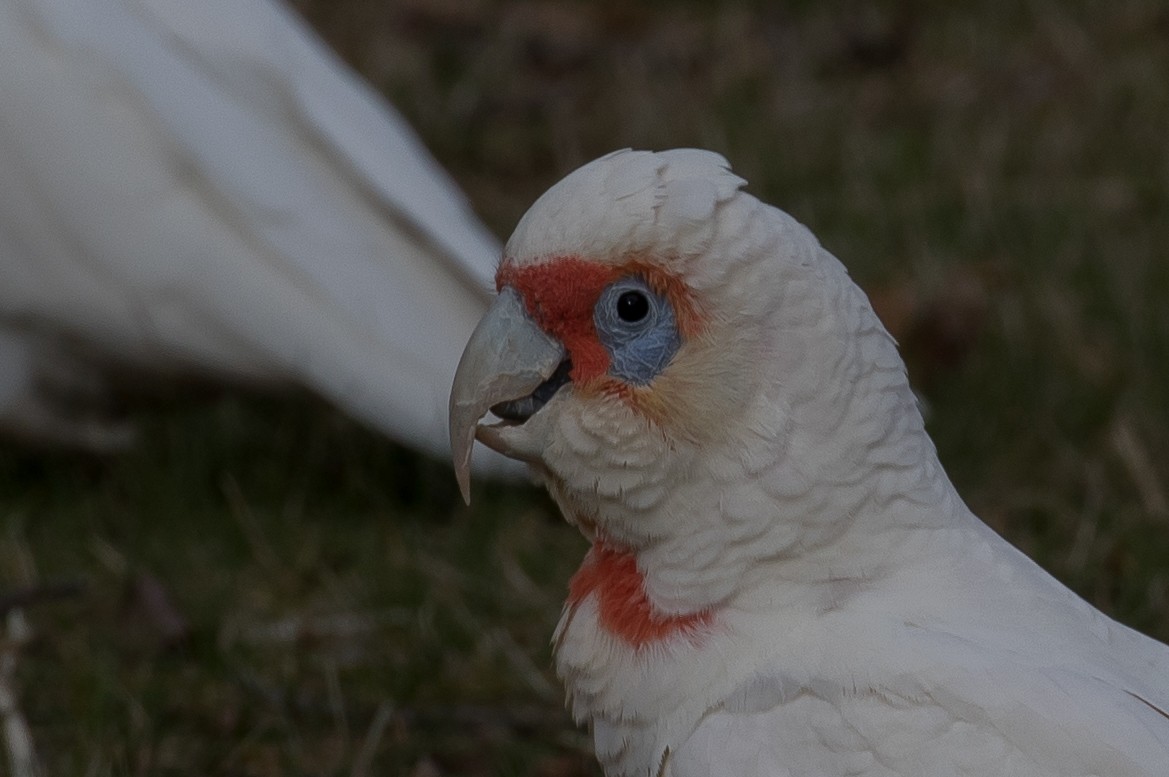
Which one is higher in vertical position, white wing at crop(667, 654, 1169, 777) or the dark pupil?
the dark pupil

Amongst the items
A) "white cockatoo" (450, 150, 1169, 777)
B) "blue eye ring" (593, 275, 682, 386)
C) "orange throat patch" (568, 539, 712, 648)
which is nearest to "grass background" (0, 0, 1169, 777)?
"orange throat patch" (568, 539, 712, 648)

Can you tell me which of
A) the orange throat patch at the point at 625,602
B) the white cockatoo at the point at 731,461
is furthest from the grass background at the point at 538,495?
the white cockatoo at the point at 731,461

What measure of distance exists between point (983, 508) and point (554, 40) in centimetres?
255

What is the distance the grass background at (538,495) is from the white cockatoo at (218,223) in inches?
10.0

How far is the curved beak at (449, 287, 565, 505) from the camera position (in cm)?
179

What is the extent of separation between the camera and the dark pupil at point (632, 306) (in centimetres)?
176

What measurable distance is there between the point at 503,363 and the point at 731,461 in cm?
25

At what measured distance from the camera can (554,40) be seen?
5.22 m

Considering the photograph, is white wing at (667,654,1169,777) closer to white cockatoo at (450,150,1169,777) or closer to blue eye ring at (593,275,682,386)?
white cockatoo at (450,150,1169,777)

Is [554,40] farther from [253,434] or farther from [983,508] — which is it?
[983,508]

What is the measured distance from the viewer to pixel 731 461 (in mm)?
1755

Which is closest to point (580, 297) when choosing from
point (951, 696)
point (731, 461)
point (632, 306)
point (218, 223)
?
point (632, 306)

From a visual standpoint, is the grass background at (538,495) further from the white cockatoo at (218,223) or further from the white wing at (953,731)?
the white wing at (953,731)

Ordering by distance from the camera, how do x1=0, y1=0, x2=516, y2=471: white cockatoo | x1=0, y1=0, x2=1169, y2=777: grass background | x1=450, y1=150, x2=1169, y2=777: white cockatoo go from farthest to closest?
x1=0, y1=0, x2=516, y2=471: white cockatoo → x1=0, y1=0, x2=1169, y2=777: grass background → x1=450, y1=150, x2=1169, y2=777: white cockatoo
